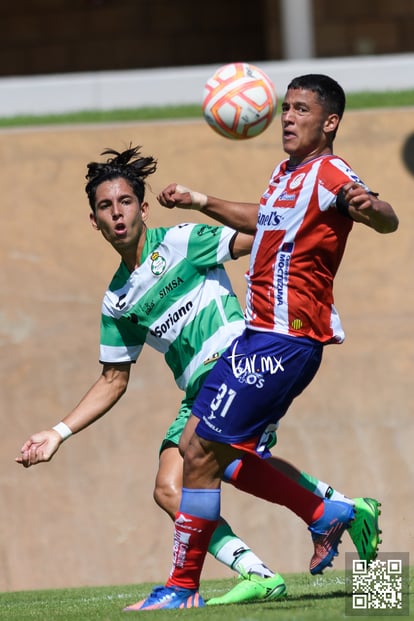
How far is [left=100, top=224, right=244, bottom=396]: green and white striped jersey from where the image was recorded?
6.57 metres

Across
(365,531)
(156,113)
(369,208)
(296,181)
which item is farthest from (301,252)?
(156,113)

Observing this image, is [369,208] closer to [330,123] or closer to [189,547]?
[330,123]

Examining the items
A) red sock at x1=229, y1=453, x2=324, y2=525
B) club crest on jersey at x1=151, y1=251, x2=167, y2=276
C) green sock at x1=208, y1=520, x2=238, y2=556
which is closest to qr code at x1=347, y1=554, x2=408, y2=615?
red sock at x1=229, y1=453, x2=324, y2=525

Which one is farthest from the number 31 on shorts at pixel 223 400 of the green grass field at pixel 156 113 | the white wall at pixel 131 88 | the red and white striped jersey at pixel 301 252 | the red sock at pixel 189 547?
the white wall at pixel 131 88

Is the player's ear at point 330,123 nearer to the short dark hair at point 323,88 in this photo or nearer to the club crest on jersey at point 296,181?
the short dark hair at point 323,88

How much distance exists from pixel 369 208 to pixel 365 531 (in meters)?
1.64

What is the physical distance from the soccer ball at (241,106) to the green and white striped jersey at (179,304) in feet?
1.79

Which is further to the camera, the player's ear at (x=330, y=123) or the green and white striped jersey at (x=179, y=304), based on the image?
the green and white striped jersey at (x=179, y=304)

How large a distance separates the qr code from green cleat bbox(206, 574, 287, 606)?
34 cm

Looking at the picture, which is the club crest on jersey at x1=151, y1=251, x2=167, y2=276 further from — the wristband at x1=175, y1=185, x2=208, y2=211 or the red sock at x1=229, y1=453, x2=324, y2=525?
the red sock at x1=229, y1=453, x2=324, y2=525

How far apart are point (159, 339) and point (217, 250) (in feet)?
1.77

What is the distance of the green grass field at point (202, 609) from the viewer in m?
5.16

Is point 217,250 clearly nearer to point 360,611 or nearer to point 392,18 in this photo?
point 360,611

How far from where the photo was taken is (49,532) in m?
10.4
